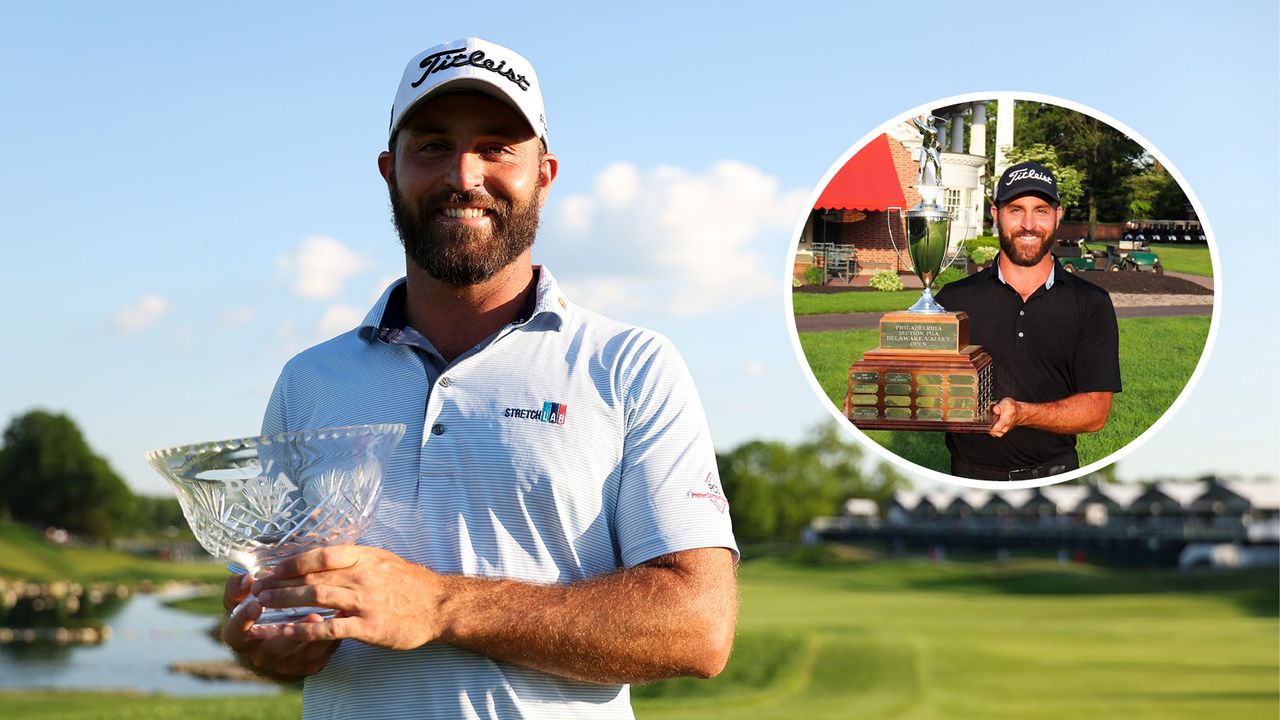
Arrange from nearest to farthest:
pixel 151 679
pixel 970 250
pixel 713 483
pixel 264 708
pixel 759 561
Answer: pixel 713 483, pixel 970 250, pixel 264 708, pixel 151 679, pixel 759 561

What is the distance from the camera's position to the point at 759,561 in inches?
2133

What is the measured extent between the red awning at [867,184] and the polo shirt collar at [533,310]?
1.43m

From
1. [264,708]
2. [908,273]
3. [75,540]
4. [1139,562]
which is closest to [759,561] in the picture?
[1139,562]

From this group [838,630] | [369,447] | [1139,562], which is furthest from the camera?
[1139,562]

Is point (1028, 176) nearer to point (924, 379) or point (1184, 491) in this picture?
point (924, 379)

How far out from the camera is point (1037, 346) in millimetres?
3600

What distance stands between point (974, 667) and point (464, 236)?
1909cm

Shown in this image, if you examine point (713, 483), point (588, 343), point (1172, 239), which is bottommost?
point (713, 483)

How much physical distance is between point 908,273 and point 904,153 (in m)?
0.35

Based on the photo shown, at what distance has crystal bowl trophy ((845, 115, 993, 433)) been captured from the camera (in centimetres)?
347

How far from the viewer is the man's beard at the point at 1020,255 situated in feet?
12.1

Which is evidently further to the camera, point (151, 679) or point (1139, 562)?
point (1139, 562)

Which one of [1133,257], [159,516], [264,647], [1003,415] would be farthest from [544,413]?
[159,516]

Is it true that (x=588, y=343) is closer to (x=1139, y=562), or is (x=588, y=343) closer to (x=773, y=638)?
(x=773, y=638)
